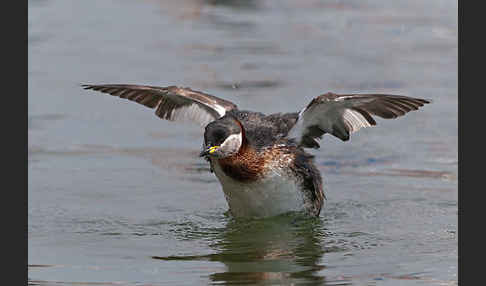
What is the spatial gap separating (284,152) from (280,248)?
1150mm

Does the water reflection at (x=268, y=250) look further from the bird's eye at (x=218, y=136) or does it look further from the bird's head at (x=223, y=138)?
the bird's eye at (x=218, y=136)

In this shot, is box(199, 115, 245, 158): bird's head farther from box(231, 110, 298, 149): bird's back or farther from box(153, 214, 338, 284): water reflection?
box(153, 214, 338, 284): water reflection

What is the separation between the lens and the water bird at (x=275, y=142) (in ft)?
29.7

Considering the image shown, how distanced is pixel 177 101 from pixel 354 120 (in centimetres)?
192

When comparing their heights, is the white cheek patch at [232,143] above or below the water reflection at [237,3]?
below

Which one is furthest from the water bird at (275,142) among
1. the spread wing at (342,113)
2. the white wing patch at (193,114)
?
the white wing patch at (193,114)

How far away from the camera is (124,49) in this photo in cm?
1659

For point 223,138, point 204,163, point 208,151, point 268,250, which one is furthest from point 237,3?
point 268,250

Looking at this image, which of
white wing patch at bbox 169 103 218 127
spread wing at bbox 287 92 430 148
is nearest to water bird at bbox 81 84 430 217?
spread wing at bbox 287 92 430 148

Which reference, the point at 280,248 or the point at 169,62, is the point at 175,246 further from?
the point at 169,62

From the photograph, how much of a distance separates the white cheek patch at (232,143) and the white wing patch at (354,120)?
1.28 m

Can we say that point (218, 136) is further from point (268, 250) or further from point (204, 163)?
point (204, 163)

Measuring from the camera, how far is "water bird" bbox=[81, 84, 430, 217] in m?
9.05

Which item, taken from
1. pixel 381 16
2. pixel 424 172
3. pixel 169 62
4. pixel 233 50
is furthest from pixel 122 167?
pixel 381 16
